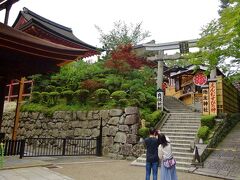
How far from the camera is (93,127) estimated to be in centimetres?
1645

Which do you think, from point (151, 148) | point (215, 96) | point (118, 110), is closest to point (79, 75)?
point (118, 110)

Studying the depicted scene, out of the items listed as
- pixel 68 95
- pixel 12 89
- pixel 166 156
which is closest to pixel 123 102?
pixel 68 95

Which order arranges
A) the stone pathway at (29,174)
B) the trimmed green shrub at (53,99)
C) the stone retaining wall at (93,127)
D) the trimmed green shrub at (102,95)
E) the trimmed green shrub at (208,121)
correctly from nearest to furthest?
1. the stone pathway at (29,174)
2. the trimmed green shrub at (208,121)
3. the stone retaining wall at (93,127)
4. the trimmed green shrub at (102,95)
5. the trimmed green shrub at (53,99)

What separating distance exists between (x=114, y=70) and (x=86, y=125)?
5537mm

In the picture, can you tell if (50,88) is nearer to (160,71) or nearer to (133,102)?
(133,102)

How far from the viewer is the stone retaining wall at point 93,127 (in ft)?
47.7

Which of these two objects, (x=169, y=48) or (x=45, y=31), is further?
(x=45, y=31)

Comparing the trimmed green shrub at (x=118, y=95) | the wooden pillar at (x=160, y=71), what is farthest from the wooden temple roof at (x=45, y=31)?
the wooden pillar at (x=160, y=71)

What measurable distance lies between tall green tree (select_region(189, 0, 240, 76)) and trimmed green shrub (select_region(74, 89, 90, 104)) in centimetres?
898

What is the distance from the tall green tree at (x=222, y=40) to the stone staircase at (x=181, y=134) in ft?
14.4

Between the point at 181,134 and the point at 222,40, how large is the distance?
652 centimetres

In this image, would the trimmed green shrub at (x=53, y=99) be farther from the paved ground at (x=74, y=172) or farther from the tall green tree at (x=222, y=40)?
the tall green tree at (x=222, y=40)

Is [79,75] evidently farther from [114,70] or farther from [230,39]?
[230,39]

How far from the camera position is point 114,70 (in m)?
20.2
